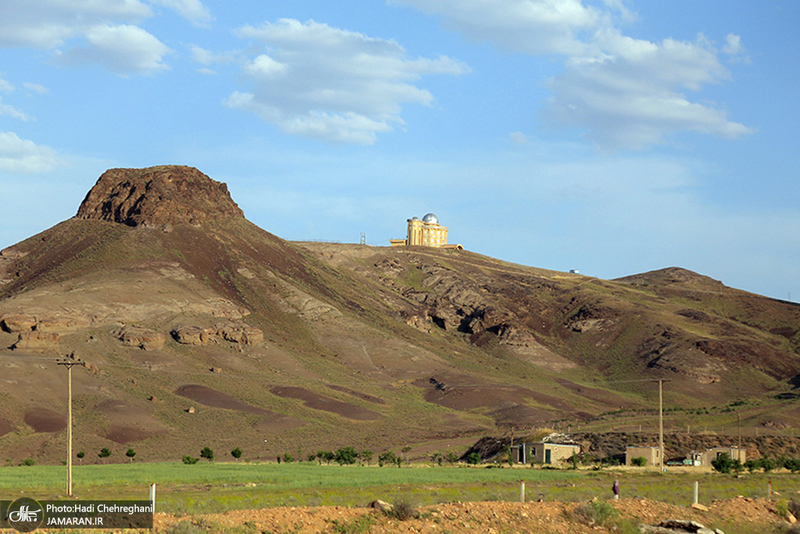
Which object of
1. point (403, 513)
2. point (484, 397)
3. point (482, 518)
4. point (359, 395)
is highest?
point (403, 513)

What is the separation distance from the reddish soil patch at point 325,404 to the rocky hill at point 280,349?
0.41 meters

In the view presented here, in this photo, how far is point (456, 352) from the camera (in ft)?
549

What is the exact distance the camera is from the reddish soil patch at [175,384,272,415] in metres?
113

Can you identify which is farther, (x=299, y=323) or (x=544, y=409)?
(x=299, y=323)

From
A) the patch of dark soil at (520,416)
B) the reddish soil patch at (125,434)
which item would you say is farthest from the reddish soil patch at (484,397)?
the reddish soil patch at (125,434)

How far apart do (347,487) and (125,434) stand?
61592 millimetres

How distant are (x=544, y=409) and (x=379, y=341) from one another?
3727cm

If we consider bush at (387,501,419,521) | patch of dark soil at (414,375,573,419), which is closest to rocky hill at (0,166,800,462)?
patch of dark soil at (414,375,573,419)

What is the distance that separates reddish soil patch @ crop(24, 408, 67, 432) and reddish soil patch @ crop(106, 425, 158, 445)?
5587 millimetres

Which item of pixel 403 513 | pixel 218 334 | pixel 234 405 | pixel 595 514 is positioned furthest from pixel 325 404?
pixel 403 513

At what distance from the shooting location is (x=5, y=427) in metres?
92.2

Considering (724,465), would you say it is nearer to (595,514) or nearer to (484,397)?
(595,514)

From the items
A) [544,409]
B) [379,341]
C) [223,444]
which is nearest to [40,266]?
[379,341]

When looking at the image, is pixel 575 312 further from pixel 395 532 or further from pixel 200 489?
pixel 395 532
